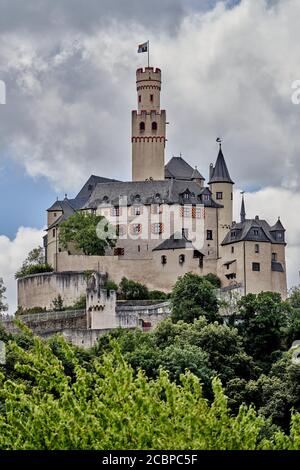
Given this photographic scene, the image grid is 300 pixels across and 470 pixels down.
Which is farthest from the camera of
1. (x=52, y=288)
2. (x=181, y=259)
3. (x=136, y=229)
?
(x=136, y=229)

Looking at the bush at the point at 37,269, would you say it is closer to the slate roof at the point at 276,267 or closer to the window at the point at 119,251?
the window at the point at 119,251

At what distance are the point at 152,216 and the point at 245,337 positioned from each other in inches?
897

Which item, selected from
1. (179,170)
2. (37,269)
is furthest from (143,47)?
(37,269)

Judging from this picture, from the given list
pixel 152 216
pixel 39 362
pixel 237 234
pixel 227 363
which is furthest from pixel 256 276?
pixel 39 362

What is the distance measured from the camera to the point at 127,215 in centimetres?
9656

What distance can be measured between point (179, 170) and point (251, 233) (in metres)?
13.9

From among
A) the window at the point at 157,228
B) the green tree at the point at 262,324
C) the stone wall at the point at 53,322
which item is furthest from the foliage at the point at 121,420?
the window at the point at 157,228

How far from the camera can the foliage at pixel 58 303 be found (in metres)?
88.0

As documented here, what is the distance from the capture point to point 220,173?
96625 mm

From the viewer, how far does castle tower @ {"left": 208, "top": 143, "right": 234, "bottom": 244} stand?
3691 inches

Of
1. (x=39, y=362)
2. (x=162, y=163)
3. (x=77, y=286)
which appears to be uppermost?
(x=162, y=163)

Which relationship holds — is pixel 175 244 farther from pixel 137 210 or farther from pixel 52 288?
pixel 52 288

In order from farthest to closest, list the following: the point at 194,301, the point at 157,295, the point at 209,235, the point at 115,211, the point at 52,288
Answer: the point at 115,211 → the point at 209,235 → the point at 52,288 → the point at 157,295 → the point at 194,301
